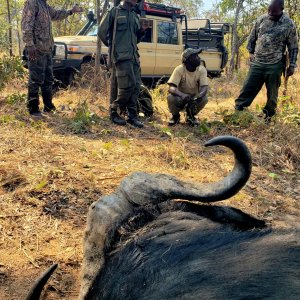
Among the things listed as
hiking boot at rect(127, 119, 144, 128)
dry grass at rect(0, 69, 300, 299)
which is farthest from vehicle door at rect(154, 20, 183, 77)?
hiking boot at rect(127, 119, 144, 128)

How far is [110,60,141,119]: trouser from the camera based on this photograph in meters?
6.55

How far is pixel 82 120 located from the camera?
670 cm

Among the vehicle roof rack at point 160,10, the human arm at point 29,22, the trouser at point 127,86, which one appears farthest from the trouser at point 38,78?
the vehicle roof rack at point 160,10

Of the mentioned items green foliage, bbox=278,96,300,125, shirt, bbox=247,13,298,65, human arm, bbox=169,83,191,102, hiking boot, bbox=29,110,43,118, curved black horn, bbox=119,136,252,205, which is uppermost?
shirt, bbox=247,13,298,65

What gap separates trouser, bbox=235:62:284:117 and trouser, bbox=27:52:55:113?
10.9ft

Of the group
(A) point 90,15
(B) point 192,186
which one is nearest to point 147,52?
(A) point 90,15

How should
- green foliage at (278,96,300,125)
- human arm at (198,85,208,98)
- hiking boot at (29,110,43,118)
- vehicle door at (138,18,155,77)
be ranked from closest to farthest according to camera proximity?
1. green foliage at (278,96,300,125)
2. human arm at (198,85,208,98)
3. hiking boot at (29,110,43,118)
4. vehicle door at (138,18,155,77)

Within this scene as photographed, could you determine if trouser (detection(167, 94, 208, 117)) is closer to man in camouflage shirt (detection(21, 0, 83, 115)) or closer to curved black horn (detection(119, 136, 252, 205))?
man in camouflage shirt (detection(21, 0, 83, 115))

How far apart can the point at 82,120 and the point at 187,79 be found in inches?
73.5

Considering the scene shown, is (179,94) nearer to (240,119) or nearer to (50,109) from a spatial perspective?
(240,119)

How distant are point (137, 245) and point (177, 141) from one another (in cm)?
447

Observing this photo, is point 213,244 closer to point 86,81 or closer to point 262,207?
point 262,207

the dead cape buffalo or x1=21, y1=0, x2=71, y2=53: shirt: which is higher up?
x1=21, y1=0, x2=71, y2=53: shirt

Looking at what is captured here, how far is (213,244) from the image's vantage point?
148 cm
